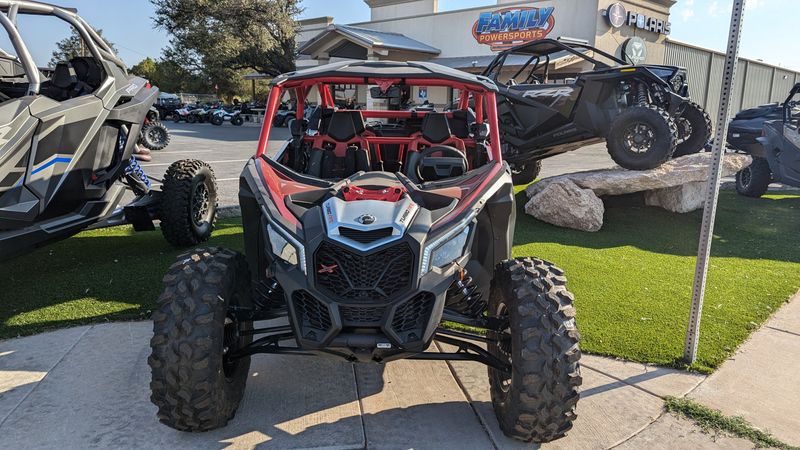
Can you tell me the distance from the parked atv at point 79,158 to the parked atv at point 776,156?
8.43 metres

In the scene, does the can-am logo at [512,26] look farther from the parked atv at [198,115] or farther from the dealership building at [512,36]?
the parked atv at [198,115]

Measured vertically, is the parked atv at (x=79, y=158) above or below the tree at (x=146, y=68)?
below

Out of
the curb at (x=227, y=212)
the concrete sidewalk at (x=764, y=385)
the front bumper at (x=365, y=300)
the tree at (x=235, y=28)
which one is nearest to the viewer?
the front bumper at (x=365, y=300)

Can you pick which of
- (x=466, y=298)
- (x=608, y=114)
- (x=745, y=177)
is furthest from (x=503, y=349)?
(x=745, y=177)

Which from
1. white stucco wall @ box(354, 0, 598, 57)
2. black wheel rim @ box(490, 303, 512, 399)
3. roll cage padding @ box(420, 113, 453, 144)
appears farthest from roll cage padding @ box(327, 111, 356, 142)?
white stucco wall @ box(354, 0, 598, 57)

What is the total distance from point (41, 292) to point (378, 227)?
137 inches

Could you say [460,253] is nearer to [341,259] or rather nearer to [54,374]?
[341,259]

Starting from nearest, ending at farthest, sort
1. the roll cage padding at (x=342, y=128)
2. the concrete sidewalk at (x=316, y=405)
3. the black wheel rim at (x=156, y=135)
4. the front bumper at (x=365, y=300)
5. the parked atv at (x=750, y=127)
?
the front bumper at (x=365, y=300), the concrete sidewalk at (x=316, y=405), the roll cage padding at (x=342, y=128), the parked atv at (x=750, y=127), the black wheel rim at (x=156, y=135)

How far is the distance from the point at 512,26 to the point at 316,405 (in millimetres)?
24099

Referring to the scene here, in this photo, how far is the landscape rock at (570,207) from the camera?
6.96 meters

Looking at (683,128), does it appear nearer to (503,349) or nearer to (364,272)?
(503,349)

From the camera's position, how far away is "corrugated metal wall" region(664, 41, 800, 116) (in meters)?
25.8

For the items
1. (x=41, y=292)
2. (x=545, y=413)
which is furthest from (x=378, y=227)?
(x=41, y=292)

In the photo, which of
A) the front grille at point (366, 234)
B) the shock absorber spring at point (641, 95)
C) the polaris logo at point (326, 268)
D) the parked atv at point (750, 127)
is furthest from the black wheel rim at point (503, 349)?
the parked atv at point (750, 127)
